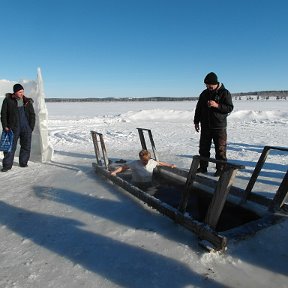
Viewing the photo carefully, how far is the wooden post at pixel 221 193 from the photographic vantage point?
3.10 meters

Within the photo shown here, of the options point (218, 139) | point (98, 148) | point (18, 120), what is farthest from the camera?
point (18, 120)

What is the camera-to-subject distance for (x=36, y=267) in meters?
2.88

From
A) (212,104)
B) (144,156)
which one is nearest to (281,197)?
(212,104)

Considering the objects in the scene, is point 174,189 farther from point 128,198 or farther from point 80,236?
point 80,236

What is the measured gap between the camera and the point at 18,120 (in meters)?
6.69

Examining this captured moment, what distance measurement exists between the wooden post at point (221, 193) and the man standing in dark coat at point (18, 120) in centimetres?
487

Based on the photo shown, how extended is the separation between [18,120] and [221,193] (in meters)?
5.01

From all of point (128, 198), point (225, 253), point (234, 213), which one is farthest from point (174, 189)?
point (225, 253)

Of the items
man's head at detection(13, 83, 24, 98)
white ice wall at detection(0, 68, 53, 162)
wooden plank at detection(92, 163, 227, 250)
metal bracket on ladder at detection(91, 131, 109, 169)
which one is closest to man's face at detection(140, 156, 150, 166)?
wooden plank at detection(92, 163, 227, 250)

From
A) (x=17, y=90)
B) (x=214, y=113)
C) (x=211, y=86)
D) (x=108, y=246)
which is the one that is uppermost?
(x=211, y=86)

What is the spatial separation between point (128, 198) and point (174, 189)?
3.24 ft

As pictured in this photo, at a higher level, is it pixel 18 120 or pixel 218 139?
pixel 18 120

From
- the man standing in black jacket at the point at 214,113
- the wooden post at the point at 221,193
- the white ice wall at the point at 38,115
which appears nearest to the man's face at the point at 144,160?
the man standing in black jacket at the point at 214,113

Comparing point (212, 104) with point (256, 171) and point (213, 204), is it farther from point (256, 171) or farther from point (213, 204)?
point (213, 204)
